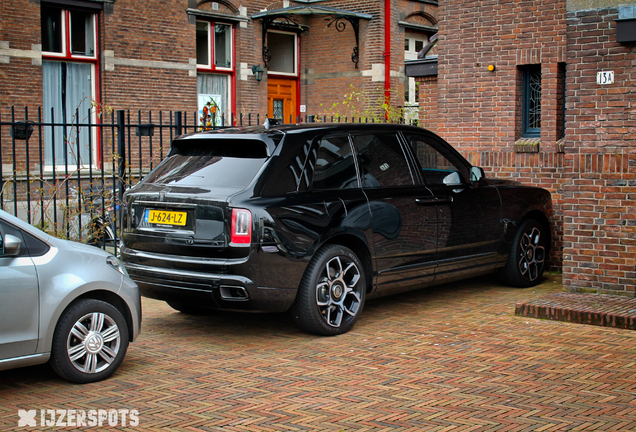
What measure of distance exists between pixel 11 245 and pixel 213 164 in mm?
2074

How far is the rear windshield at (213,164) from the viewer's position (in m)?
6.21

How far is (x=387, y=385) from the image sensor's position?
5.15m

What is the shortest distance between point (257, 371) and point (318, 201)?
1.58m

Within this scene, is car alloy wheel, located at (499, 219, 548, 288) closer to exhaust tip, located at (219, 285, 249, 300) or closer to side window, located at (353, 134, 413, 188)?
side window, located at (353, 134, 413, 188)

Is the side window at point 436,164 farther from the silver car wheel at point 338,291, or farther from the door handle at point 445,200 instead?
the silver car wheel at point 338,291

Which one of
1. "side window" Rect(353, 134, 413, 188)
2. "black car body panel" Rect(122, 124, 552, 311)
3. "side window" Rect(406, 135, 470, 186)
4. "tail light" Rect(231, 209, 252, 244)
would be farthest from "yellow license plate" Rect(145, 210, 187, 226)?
"side window" Rect(406, 135, 470, 186)

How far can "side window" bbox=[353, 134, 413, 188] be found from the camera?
6941 millimetres

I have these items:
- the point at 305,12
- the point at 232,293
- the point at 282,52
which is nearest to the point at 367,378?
the point at 232,293

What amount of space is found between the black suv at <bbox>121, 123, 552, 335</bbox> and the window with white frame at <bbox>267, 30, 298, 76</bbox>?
14.9 meters

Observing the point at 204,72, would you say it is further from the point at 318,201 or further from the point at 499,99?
the point at 318,201

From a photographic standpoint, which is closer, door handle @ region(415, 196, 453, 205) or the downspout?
door handle @ region(415, 196, 453, 205)

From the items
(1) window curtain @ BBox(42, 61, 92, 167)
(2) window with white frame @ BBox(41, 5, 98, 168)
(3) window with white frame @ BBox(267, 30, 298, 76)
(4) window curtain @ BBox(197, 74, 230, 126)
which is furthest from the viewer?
(3) window with white frame @ BBox(267, 30, 298, 76)

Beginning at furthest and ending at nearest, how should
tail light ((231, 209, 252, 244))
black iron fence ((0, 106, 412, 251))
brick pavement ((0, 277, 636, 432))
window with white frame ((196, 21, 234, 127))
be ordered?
window with white frame ((196, 21, 234, 127))
black iron fence ((0, 106, 412, 251))
tail light ((231, 209, 252, 244))
brick pavement ((0, 277, 636, 432))

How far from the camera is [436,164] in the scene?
7.80 meters
